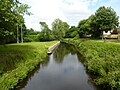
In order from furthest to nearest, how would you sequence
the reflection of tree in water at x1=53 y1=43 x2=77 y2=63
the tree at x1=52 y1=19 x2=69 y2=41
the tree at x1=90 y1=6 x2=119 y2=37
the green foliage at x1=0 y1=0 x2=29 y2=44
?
the tree at x1=52 y1=19 x2=69 y2=41 < the tree at x1=90 y1=6 x2=119 y2=37 < the reflection of tree in water at x1=53 y1=43 x2=77 y2=63 < the green foliage at x1=0 y1=0 x2=29 y2=44

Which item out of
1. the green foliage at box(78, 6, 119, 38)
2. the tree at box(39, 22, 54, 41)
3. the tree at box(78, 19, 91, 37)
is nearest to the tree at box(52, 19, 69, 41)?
the tree at box(78, 19, 91, 37)

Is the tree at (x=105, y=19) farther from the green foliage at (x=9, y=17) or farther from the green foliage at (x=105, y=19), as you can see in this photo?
the green foliage at (x=9, y=17)

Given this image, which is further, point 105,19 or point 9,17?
point 105,19

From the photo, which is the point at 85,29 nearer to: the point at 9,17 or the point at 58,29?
the point at 58,29

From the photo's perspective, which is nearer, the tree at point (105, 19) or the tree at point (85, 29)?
the tree at point (105, 19)

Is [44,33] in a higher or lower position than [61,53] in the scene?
higher

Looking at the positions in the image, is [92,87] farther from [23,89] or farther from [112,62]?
[23,89]

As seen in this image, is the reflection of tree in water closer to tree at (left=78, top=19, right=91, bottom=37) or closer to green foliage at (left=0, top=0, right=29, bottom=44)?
green foliage at (left=0, top=0, right=29, bottom=44)

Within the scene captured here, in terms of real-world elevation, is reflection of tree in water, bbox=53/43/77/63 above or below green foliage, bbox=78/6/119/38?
below

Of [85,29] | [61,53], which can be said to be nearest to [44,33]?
[85,29]

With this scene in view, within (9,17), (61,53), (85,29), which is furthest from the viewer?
(85,29)

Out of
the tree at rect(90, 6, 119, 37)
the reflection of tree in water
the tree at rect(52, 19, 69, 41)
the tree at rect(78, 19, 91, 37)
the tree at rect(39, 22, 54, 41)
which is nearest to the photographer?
the reflection of tree in water

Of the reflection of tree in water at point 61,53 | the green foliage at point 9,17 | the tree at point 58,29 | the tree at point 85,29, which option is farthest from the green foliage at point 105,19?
the tree at point 58,29

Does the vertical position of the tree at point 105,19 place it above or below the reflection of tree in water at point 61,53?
above
